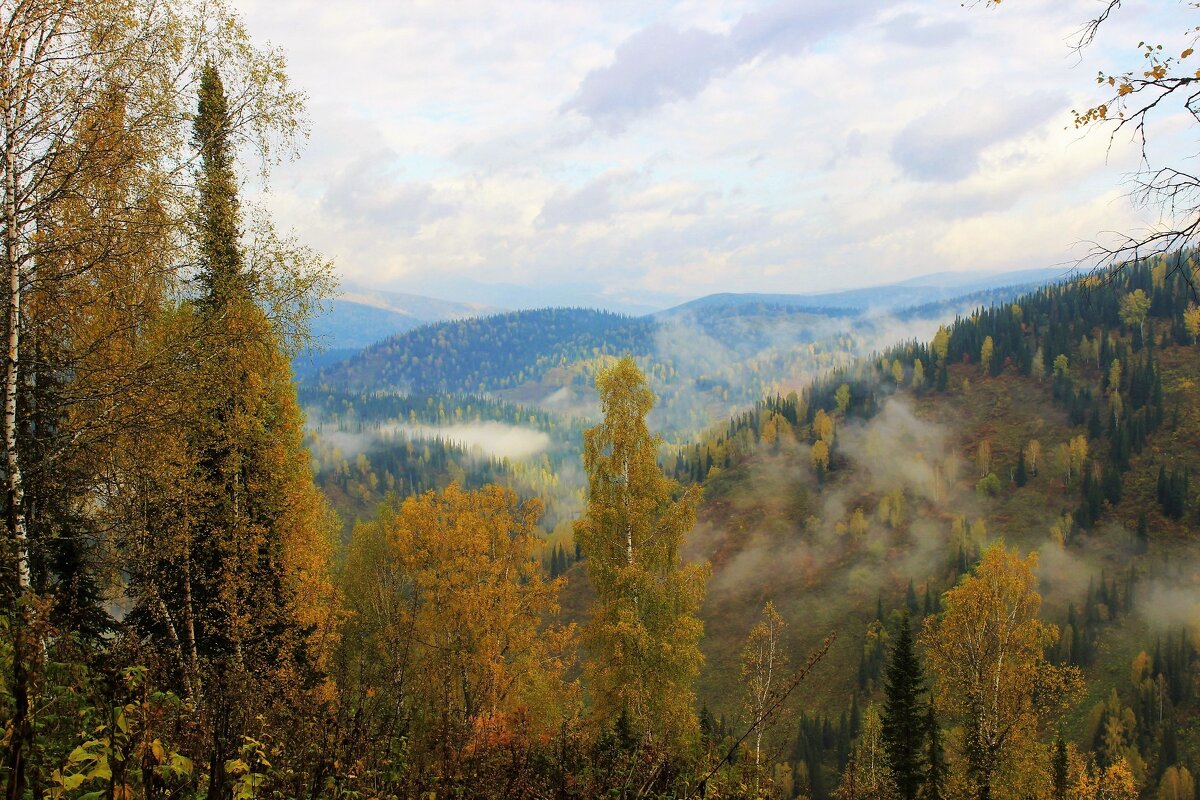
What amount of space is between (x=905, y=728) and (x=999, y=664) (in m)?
4.73

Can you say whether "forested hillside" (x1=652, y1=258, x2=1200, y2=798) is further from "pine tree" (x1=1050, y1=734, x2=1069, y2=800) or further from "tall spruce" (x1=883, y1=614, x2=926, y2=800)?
"tall spruce" (x1=883, y1=614, x2=926, y2=800)

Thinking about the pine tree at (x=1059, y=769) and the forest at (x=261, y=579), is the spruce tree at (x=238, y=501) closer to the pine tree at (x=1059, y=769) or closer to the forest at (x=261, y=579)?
the forest at (x=261, y=579)

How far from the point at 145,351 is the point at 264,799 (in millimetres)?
8553

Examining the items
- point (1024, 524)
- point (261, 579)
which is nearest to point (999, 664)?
point (261, 579)

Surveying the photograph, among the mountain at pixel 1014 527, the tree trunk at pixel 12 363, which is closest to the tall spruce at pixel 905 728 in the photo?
the tree trunk at pixel 12 363

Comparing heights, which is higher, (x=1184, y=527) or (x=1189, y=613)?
(x=1184, y=527)

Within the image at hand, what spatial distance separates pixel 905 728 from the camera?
28.2 m

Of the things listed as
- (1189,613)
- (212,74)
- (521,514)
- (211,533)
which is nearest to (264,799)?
(211,533)

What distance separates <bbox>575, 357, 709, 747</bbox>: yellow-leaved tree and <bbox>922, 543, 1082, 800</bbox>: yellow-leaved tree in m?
14.1

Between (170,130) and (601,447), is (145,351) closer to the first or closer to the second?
(170,130)

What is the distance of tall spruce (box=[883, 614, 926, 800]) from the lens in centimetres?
2791

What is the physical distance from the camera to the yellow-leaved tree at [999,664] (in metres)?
25.9

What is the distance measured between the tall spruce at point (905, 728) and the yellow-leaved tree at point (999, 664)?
150 centimetres

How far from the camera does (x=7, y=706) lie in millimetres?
4754
